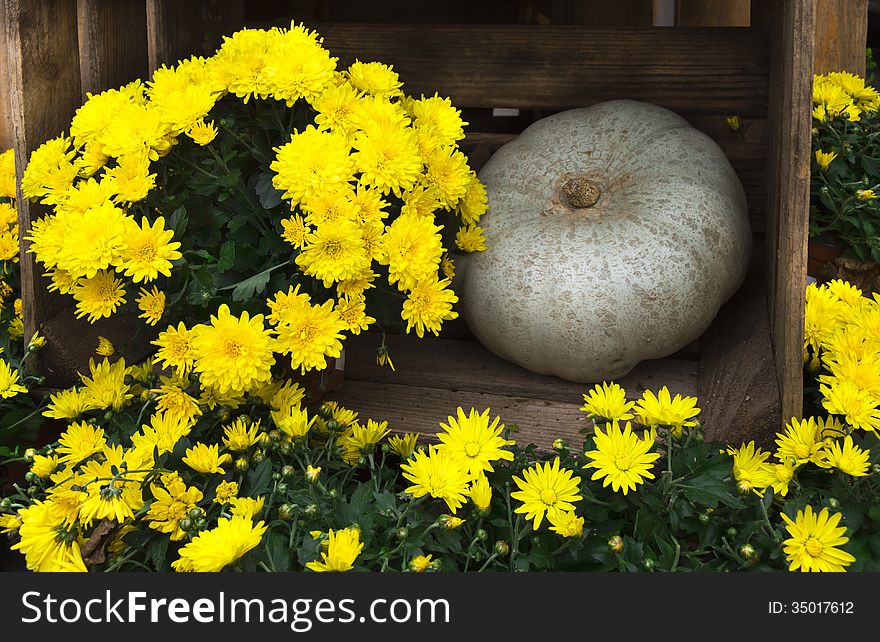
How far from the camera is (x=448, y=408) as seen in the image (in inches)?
64.1

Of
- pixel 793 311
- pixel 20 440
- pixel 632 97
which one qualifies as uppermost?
pixel 632 97

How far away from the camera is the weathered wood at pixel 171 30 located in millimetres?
1680

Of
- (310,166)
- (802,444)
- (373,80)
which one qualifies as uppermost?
(373,80)

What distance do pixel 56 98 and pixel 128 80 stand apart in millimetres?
159

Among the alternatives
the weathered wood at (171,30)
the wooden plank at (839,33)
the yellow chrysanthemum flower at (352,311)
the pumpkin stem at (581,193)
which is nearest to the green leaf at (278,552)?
the yellow chrysanthemum flower at (352,311)

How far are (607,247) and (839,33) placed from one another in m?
1.27

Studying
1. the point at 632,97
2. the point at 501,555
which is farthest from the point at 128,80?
the point at 501,555

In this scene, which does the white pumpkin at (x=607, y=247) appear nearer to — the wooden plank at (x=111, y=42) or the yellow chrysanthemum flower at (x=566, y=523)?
the yellow chrysanthemum flower at (x=566, y=523)

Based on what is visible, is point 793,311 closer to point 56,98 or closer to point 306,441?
point 306,441

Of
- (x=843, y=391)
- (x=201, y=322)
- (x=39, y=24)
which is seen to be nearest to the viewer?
(x=843, y=391)

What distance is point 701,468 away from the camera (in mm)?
1194

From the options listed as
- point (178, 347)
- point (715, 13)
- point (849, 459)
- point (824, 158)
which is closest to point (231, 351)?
point (178, 347)

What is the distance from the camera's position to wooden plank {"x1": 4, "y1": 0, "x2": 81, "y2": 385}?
1524 millimetres

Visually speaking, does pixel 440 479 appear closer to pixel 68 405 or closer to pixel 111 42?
pixel 68 405
